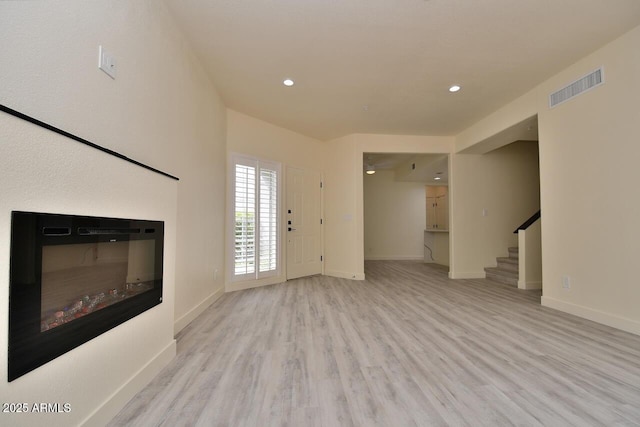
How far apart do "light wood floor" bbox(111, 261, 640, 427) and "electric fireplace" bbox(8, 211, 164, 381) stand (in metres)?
0.56

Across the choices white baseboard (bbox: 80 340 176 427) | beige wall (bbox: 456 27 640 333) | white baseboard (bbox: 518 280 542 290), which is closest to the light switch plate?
white baseboard (bbox: 80 340 176 427)

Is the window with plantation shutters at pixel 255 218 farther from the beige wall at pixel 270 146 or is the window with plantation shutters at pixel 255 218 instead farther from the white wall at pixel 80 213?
the white wall at pixel 80 213

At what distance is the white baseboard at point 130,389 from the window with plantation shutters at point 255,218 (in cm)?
220

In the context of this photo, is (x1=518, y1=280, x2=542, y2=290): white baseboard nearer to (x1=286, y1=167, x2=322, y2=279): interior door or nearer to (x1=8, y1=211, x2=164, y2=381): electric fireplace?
(x1=286, y1=167, x2=322, y2=279): interior door

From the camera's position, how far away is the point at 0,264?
2.75 feet

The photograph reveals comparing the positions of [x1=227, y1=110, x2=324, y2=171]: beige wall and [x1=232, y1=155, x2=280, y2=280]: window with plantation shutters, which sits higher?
[x1=227, y1=110, x2=324, y2=171]: beige wall

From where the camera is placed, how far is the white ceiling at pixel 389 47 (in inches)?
86.7

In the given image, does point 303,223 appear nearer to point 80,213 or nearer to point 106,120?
point 106,120

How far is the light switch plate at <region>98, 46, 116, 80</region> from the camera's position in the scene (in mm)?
1470

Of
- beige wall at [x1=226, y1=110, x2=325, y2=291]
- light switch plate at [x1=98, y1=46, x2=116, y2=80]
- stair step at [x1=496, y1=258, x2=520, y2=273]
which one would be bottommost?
stair step at [x1=496, y1=258, x2=520, y2=273]

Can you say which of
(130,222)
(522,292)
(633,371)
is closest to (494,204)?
(522,292)

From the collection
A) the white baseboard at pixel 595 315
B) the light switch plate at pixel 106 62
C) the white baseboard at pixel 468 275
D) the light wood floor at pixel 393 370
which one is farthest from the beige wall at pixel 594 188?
the light switch plate at pixel 106 62

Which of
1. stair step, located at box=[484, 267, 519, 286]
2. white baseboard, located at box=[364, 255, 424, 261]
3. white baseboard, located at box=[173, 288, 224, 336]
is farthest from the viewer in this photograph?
white baseboard, located at box=[364, 255, 424, 261]

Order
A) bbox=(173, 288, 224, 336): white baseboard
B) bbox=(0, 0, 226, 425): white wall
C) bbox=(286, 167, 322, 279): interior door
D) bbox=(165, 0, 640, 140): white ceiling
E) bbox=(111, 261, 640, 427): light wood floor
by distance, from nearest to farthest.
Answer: bbox=(0, 0, 226, 425): white wall → bbox=(111, 261, 640, 427): light wood floor → bbox=(165, 0, 640, 140): white ceiling → bbox=(173, 288, 224, 336): white baseboard → bbox=(286, 167, 322, 279): interior door
